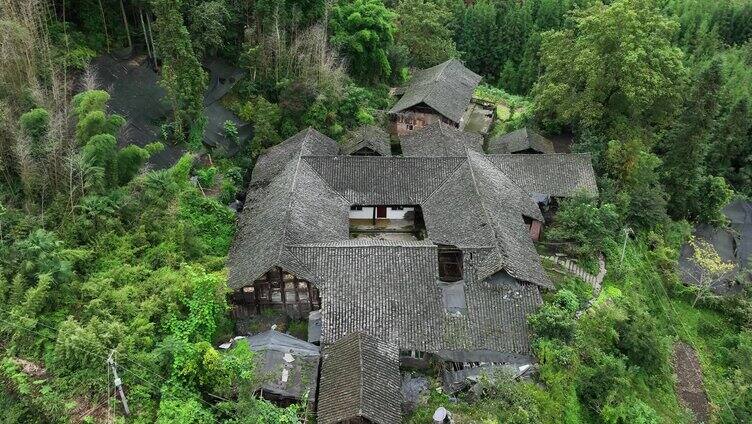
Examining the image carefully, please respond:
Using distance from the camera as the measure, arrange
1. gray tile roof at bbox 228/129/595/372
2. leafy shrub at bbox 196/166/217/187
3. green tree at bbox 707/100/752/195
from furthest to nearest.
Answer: green tree at bbox 707/100/752/195 → leafy shrub at bbox 196/166/217/187 → gray tile roof at bbox 228/129/595/372

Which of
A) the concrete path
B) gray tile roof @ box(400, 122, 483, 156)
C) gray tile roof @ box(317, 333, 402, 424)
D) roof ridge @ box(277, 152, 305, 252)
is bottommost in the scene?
the concrete path

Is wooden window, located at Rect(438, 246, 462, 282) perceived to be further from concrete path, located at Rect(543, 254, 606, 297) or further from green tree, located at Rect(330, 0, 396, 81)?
green tree, located at Rect(330, 0, 396, 81)

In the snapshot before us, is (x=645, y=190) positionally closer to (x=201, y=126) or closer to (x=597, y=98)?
(x=597, y=98)

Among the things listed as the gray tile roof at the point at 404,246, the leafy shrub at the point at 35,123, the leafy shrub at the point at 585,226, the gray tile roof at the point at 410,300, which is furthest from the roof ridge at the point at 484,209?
the leafy shrub at the point at 35,123

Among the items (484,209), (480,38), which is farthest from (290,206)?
(480,38)

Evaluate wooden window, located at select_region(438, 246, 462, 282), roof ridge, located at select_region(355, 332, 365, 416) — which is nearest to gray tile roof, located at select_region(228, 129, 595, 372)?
wooden window, located at select_region(438, 246, 462, 282)
